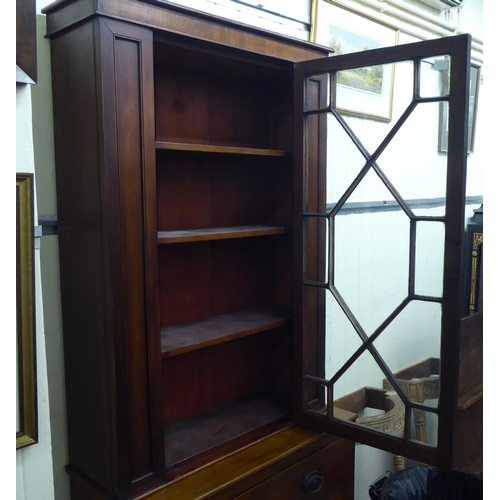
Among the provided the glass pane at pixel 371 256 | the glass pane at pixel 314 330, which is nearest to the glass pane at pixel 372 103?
the glass pane at pixel 371 256

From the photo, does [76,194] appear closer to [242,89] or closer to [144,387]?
[144,387]

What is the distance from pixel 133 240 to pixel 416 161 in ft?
4.72

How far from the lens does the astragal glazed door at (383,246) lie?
139 cm

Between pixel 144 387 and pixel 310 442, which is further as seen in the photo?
pixel 310 442

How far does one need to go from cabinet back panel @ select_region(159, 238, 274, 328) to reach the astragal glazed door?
0.25m

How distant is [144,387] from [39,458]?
287 millimetres

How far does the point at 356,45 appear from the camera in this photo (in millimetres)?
2225

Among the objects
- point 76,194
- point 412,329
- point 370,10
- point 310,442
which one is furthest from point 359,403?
point 370,10

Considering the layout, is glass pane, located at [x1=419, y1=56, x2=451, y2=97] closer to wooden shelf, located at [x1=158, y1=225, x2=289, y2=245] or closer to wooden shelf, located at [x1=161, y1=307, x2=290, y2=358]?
wooden shelf, located at [x1=158, y1=225, x2=289, y2=245]

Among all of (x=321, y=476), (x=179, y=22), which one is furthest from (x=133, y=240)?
(x=321, y=476)

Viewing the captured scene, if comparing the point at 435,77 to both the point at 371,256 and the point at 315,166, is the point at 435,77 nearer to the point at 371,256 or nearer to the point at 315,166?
the point at 315,166

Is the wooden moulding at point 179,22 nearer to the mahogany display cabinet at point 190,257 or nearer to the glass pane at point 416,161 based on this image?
the mahogany display cabinet at point 190,257

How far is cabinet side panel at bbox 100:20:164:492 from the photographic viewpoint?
1.18 m

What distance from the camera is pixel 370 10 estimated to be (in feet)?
7.54
